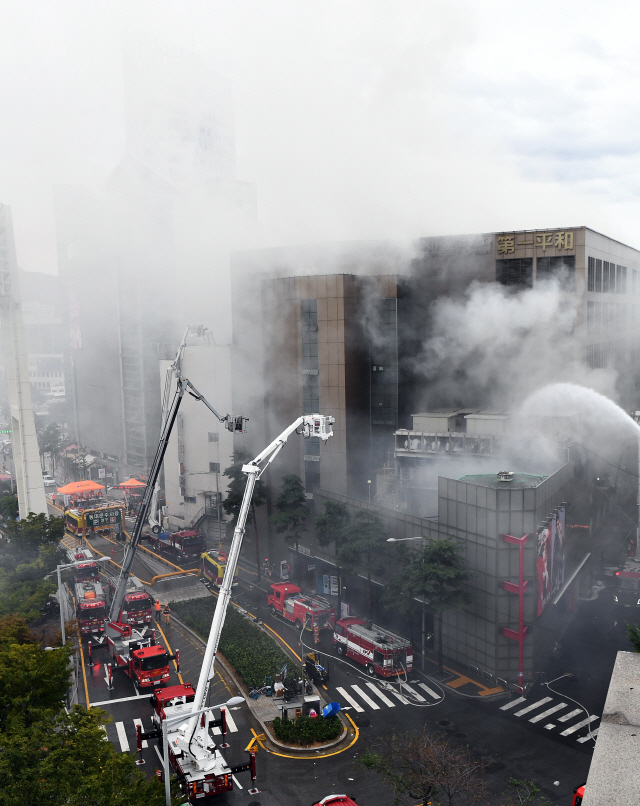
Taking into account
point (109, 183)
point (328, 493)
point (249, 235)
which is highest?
point (109, 183)

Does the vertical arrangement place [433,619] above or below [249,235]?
below

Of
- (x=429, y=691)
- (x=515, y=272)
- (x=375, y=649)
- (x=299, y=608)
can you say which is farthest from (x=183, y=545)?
(x=515, y=272)

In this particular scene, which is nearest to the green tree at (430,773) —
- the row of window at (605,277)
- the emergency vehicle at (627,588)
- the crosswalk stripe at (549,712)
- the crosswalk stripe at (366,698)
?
the crosswalk stripe at (549,712)

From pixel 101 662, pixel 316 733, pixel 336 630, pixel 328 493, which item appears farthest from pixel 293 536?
pixel 316 733

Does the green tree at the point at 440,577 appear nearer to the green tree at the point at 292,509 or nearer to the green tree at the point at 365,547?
the green tree at the point at 365,547

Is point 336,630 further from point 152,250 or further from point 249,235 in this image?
point 152,250

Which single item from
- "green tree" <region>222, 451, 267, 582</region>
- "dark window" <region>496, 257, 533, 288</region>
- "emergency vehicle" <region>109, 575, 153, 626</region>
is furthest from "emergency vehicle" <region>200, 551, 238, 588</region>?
"dark window" <region>496, 257, 533, 288</region>

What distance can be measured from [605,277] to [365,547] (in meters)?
29.5

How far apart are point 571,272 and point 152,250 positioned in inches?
1790

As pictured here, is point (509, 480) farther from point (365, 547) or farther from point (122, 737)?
point (122, 737)

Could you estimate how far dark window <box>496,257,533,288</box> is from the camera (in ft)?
156

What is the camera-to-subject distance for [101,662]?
114ft

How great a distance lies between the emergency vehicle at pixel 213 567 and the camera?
45.2 metres

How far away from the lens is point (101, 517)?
191 feet
